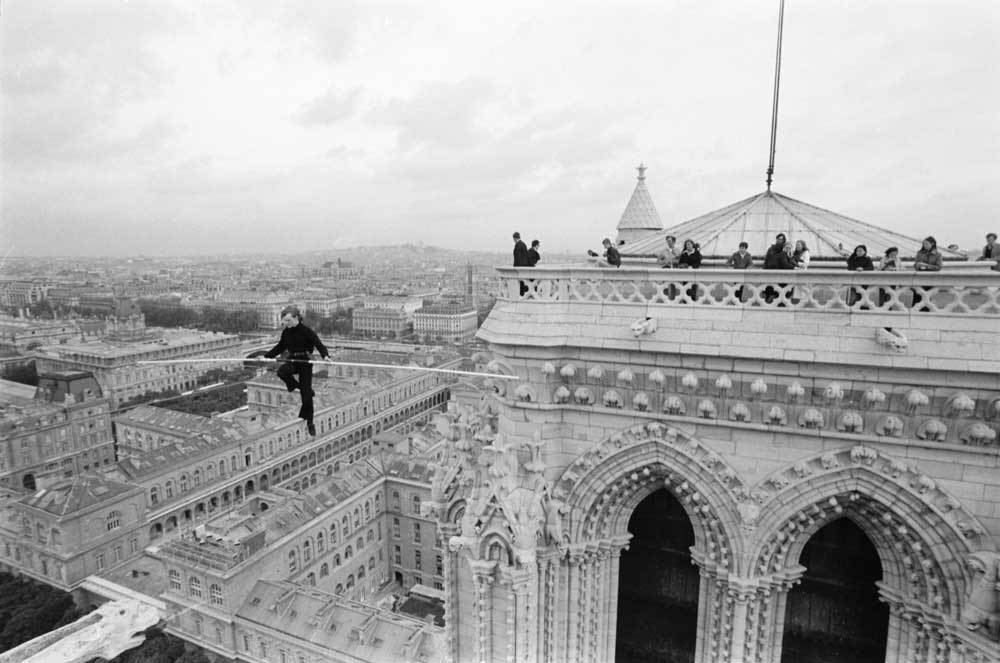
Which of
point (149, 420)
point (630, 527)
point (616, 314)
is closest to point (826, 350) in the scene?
point (616, 314)

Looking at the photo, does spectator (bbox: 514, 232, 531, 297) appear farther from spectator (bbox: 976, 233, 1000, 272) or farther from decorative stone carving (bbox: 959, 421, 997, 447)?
spectator (bbox: 976, 233, 1000, 272)

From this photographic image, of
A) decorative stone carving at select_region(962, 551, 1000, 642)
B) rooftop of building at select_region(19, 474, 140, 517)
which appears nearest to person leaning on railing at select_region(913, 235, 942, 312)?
decorative stone carving at select_region(962, 551, 1000, 642)

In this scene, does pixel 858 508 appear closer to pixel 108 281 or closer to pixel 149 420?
pixel 149 420

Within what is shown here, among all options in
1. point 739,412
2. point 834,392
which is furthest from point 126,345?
point 834,392

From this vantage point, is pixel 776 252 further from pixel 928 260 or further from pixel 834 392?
pixel 834 392

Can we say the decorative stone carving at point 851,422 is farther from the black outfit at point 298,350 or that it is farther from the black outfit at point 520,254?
the black outfit at point 298,350

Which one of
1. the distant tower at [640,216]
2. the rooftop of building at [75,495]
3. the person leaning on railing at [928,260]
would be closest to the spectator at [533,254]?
the person leaning on railing at [928,260]
